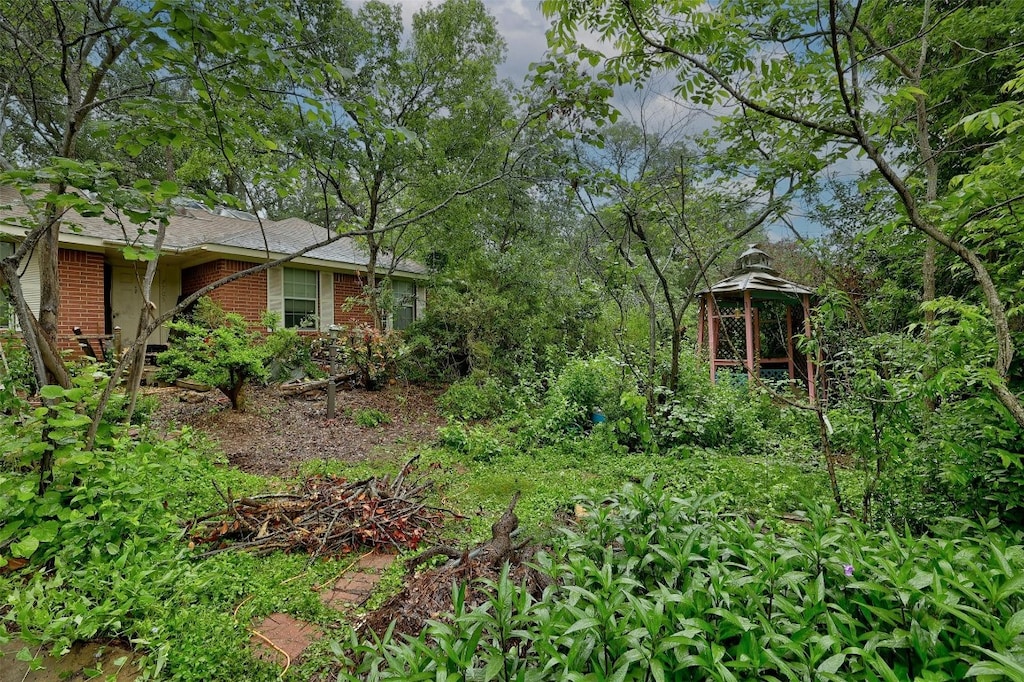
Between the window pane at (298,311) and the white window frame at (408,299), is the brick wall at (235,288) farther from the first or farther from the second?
the white window frame at (408,299)

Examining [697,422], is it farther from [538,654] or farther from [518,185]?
[518,185]

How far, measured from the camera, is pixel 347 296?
11.5m

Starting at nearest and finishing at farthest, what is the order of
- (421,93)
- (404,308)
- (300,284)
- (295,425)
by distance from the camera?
(295,425)
(421,93)
(300,284)
(404,308)

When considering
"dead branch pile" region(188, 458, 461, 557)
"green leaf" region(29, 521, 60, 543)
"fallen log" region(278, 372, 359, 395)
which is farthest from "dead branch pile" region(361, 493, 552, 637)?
"fallen log" region(278, 372, 359, 395)

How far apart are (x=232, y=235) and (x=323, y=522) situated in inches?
340

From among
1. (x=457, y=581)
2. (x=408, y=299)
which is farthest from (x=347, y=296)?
(x=457, y=581)

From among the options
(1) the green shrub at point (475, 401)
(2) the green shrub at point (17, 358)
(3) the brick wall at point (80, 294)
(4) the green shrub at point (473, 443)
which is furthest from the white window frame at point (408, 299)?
(2) the green shrub at point (17, 358)

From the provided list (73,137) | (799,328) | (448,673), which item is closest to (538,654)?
(448,673)

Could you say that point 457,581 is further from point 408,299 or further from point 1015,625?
point 408,299

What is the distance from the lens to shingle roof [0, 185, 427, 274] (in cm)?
849

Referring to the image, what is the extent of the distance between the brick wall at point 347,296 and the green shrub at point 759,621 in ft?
34.5

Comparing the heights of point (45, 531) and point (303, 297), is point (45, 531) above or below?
below

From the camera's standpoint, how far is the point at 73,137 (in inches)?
106

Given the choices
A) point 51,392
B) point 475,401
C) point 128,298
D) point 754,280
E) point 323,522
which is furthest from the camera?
point 128,298
